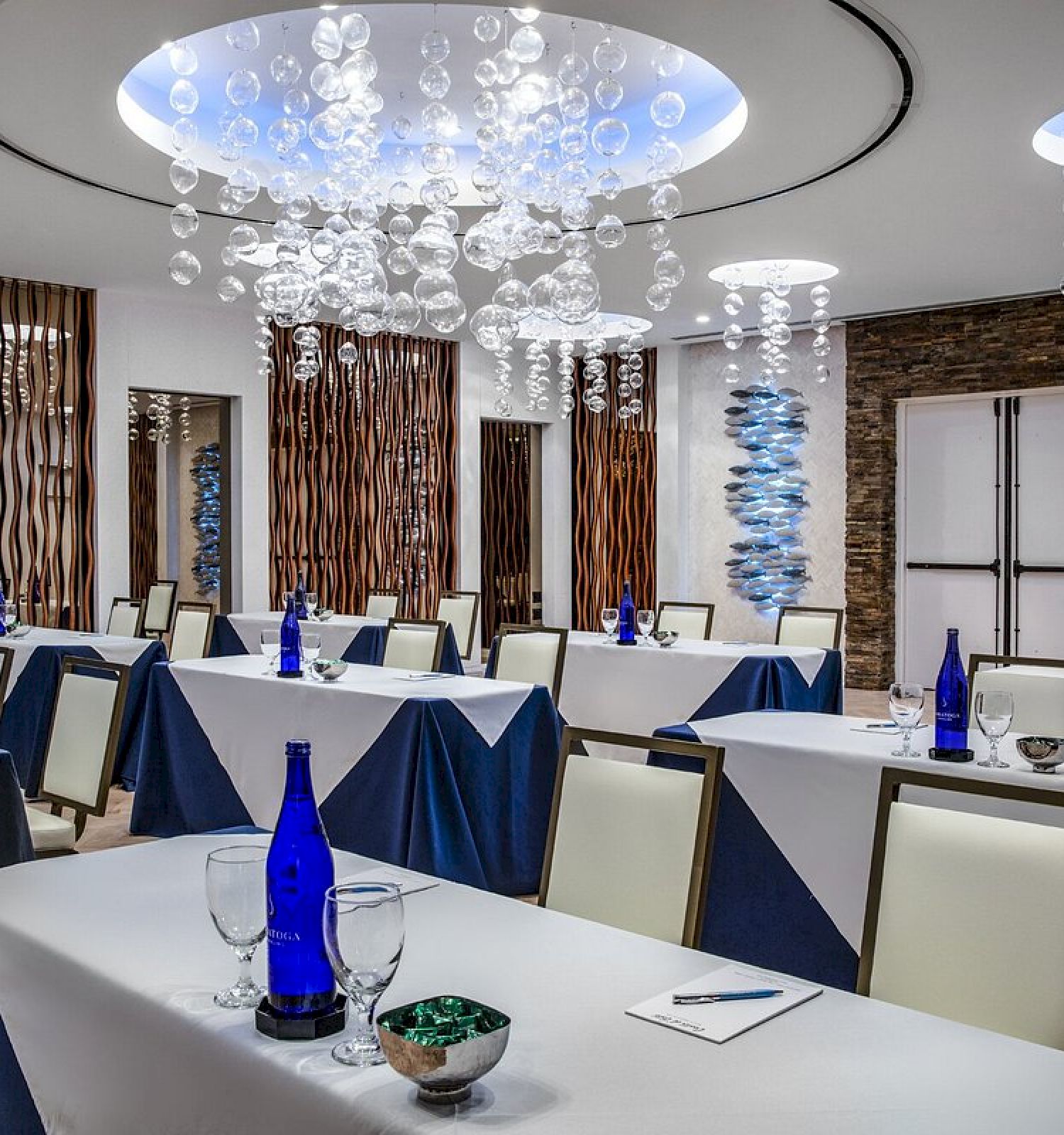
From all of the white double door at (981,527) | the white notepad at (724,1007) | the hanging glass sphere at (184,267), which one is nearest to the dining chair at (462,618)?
the hanging glass sphere at (184,267)

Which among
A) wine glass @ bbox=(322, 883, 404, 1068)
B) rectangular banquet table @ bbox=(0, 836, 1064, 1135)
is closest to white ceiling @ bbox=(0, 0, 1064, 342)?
rectangular banquet table @ bbox=(0, 836, 1064, 1135)

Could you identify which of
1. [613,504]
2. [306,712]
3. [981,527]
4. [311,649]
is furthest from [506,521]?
[306,712]

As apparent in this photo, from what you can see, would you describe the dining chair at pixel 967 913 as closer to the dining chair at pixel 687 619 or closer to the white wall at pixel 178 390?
the dining chair at pixel 687 619

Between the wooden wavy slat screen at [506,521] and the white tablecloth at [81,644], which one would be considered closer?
the white tablecloth at [81,644]

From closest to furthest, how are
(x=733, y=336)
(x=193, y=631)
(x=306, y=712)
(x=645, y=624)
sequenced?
1. (x=306, y=712)
2. (x=733, y=336)
3. (x=645, y=624)
4. (x=193, y=631)

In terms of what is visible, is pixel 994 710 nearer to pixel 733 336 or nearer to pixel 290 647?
pixel 290 647

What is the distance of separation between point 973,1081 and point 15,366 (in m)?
8.97

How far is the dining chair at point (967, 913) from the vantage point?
1.91 m

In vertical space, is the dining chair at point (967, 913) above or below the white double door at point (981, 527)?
below

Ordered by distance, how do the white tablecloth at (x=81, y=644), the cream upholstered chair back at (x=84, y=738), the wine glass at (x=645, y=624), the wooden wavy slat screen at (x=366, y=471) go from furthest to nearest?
the wooden wavy slat screen at (x=366, y=471) < the wine glass at (x=645, y=624) < the white tablecloth at (x=81, y=644) < the cream upholstered chair back at (x=84, y=738)

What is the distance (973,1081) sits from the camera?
144cm

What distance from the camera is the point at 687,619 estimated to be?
781 cm

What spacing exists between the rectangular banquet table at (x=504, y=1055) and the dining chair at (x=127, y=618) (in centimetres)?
608

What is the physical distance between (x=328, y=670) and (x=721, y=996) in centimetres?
348
